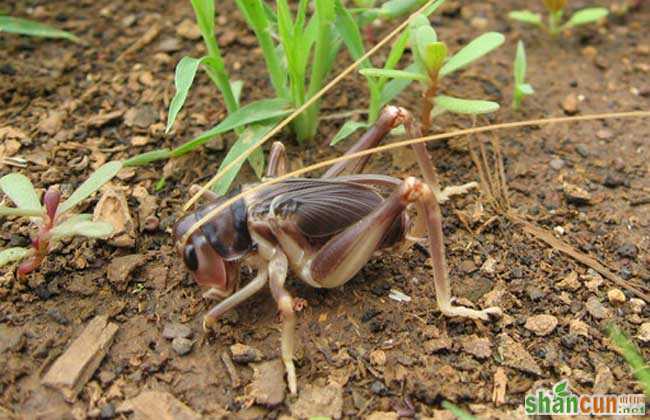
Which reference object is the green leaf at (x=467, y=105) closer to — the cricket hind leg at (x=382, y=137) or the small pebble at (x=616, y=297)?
the cricket hind leg at (x=382, y=137)

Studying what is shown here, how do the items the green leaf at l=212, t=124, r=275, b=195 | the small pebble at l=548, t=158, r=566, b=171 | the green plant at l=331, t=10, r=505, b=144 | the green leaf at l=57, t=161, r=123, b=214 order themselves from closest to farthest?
the green leaf at l=57, t=161, r=123, b=214 < the green plant at l=331, t=10, r=505, b=144 < the green leaf at l=212, t=124, r=275, b=195 < the small pebble at l=548, t=158, r=566, b=171

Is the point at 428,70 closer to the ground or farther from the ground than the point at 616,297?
farther from the ground

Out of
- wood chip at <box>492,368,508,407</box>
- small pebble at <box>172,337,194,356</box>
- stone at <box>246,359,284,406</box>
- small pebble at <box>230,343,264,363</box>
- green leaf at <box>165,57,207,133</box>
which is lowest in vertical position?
wood chip at <box>492,368,508,407</box>

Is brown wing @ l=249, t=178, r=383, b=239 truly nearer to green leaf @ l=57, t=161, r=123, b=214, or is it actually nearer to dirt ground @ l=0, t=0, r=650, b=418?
dirt ground @ l=0, t=0, r=650, b=418

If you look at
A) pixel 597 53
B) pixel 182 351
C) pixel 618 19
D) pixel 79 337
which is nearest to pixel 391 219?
pixel 182 351

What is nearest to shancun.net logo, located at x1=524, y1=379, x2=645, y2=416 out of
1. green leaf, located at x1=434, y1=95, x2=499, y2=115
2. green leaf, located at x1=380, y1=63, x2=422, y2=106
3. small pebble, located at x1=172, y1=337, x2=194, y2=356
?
green leaf, located at x1=434, y1=95, x2=499, y2=115

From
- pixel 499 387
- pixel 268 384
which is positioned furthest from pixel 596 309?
pixel 268 384

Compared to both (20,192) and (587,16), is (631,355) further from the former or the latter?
(20,192)
